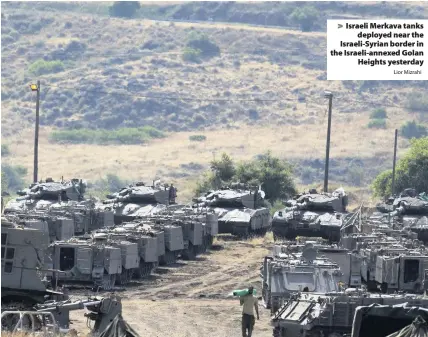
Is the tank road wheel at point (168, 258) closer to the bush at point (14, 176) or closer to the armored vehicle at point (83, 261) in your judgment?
the armored vehicle at point (83, 261)

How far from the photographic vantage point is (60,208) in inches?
2196

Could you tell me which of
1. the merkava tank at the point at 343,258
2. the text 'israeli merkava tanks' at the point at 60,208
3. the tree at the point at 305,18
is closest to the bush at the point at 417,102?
the tree at the point at 305,18

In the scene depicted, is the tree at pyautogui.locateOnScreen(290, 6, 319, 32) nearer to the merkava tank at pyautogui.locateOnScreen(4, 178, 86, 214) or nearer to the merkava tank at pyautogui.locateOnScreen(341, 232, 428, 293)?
the merkava tank at pyautogui.locateOnScreen(4, 178, 86, 214)

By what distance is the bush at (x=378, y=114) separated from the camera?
465ft

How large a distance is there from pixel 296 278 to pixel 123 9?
137992mm

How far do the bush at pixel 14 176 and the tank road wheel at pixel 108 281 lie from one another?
70.3 meters

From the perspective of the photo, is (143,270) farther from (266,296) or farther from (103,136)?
(103,136)

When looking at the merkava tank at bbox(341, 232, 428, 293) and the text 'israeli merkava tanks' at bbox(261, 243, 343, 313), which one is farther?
the merkava tank at bbox(341, 232, 428, 293)

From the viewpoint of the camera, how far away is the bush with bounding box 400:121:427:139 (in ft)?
445

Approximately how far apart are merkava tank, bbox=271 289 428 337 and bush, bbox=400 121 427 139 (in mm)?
105367

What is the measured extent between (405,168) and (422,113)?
63195 millimetres

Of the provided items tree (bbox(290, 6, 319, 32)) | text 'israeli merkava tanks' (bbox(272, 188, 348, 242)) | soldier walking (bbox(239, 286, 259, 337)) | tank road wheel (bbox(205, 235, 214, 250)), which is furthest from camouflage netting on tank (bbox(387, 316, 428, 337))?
tree (bbox(290, 6, 319, 32))

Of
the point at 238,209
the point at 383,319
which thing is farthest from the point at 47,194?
the point at 383,319

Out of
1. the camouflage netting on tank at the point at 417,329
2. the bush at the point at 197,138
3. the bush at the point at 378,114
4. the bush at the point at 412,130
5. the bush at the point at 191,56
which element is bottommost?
the bush at the point at 197,138
